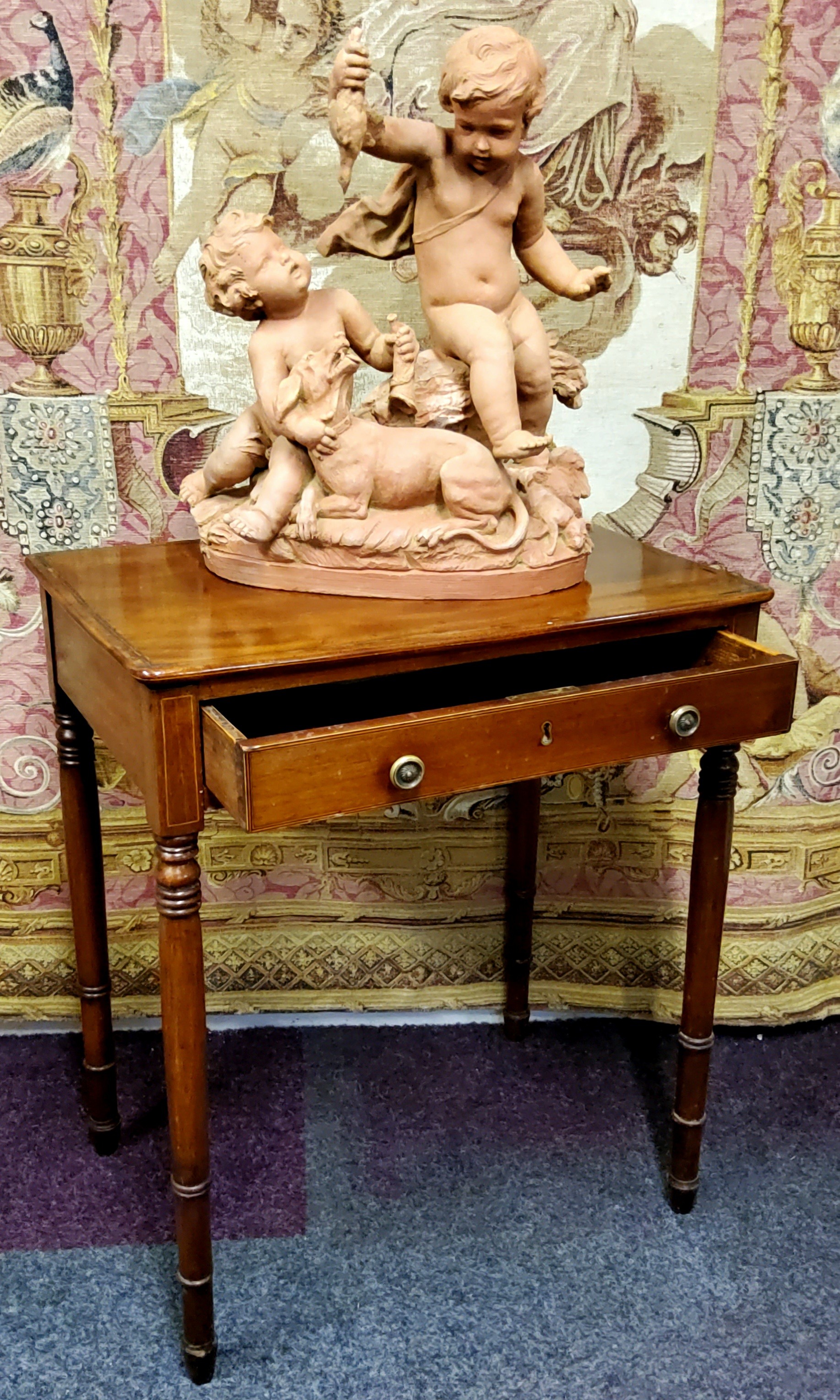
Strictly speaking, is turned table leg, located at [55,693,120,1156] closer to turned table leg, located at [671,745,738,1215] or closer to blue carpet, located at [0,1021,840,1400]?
blue carpet, located at [0,1021,840,1400]

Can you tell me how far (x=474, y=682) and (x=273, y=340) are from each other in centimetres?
45

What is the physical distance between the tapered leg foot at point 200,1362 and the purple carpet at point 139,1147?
0.68ft

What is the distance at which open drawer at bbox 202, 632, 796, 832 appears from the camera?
1.17 m

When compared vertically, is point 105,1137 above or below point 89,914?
below

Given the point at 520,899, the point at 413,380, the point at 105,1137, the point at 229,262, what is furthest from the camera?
the point at 520,899

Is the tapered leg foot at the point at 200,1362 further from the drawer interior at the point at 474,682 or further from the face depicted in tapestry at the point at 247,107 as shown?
the face depicted in tapestry at the point at 247,107

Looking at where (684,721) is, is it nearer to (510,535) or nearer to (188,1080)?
(510,535)

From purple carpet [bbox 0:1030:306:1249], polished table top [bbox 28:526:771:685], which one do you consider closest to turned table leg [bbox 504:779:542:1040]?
purple carpet [bbox 0:1030:306:1249]

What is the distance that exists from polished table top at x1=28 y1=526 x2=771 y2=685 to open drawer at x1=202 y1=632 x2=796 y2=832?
0.19ft

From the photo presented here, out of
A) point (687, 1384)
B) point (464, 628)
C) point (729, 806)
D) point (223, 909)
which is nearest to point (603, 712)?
point (464, 628)

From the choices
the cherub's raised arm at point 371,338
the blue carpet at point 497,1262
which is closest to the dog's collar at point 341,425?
the cherub's raised arm at point 371,338

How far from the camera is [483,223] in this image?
1.40 meters

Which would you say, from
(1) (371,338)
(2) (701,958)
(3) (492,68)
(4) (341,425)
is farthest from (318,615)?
(2) (701,958)

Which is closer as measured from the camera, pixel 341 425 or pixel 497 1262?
pixel 341 425
